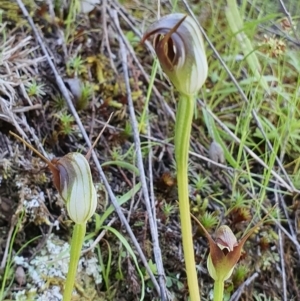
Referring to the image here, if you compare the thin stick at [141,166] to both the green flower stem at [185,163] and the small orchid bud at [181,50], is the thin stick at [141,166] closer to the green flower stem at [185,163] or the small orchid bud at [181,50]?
the green flower stem at [185,163]

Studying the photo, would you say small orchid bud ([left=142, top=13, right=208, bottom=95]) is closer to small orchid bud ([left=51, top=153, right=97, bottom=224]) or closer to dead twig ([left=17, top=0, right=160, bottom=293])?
small orchid bud ([left=51, top=153, right=97, bottom=224])

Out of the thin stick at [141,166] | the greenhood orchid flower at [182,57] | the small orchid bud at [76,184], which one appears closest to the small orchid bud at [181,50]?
the greenhood orchid flower at [182,57]

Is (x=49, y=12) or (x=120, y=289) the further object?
(x=49, y=12)

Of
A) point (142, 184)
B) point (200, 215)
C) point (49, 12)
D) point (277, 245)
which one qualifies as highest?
point (49, 12)

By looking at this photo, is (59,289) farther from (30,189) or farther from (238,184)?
(238,184)

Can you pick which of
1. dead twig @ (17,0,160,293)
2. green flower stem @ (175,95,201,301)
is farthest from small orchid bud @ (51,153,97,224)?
dead twig @ (17,0,160,293)

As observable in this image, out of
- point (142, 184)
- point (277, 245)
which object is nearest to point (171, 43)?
point (142, 184)
